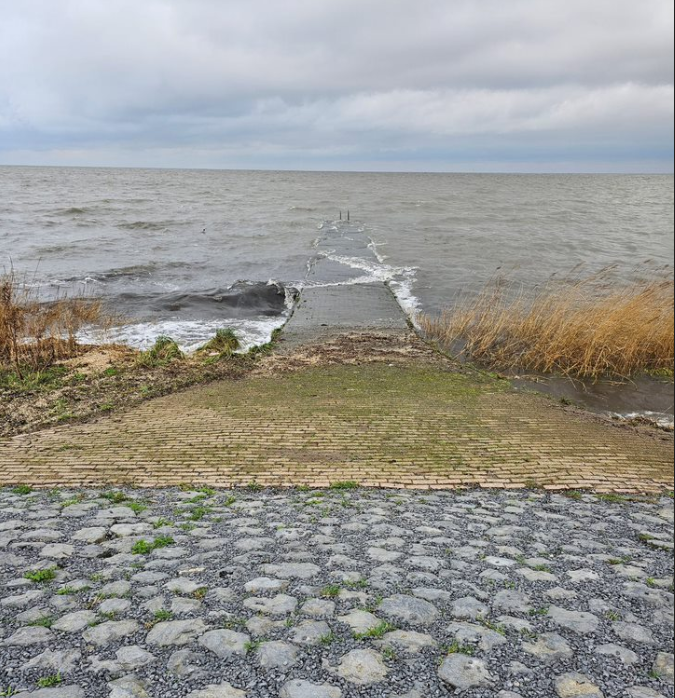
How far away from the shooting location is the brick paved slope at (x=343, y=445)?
19.3 feet

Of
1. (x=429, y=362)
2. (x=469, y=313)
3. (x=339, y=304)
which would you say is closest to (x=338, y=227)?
(x=339, y=304)

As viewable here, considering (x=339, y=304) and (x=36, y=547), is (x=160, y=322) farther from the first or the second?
(x=36, y=547)

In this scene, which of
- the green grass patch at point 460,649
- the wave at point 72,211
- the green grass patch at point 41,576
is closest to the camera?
the green grass patch at point 460,649

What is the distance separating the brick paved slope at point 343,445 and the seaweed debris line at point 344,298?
432 cm

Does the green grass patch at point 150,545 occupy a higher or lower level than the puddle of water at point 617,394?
higher

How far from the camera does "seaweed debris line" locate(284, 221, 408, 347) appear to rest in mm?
13500

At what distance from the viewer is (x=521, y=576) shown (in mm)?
3658

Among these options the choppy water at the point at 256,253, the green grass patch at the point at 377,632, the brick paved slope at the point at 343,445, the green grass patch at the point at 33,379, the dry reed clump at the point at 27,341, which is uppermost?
the choppy water at the point at 256,253

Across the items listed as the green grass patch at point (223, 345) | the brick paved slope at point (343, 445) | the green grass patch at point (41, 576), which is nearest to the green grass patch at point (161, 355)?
the green grass patch at point (223, 345)

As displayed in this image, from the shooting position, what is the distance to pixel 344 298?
1681 cm

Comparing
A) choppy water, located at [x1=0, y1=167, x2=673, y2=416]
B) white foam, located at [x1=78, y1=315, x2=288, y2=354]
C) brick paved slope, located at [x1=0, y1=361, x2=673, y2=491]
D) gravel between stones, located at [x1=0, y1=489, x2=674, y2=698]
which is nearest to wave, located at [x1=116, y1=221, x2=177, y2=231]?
choppy water, located at [x1=0, y1=167, x2=673, y2=416]

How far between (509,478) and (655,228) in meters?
37.3

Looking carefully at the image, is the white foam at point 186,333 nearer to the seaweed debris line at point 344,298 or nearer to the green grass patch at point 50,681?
the seaweed debris line at point 344,298

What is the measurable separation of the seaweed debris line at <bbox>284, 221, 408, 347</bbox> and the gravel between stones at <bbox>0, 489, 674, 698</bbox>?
25.4 ft
